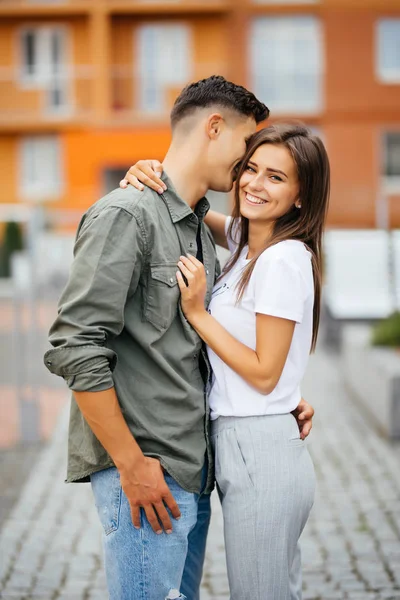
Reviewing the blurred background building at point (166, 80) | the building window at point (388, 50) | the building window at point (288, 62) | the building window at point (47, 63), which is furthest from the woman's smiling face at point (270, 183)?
the building window at point (388, 50)

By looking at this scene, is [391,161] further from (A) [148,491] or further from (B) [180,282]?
(A) [148,491]

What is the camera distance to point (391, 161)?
25.4m

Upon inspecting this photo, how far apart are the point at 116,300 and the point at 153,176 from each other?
452 mm

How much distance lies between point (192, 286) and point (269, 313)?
24 centimetres

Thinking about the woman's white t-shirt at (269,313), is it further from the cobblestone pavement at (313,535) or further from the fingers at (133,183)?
the cobblestone pavement at (313,535)

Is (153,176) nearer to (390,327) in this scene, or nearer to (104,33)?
(390,327)

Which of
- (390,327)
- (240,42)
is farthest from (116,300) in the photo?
(240,42)

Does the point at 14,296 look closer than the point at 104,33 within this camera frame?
Yes

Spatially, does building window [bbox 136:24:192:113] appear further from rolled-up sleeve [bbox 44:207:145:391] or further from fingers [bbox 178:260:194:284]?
rolled-up sleeve [bbox 44:207:145:391]

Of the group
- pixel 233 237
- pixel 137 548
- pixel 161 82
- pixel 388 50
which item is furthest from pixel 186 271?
A: pixel 388 50

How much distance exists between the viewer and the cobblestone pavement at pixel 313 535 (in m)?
4.07

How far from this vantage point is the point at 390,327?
7879mm

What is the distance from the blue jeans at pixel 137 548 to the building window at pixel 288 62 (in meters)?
23.6

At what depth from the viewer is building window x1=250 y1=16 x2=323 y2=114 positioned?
83.0ft
